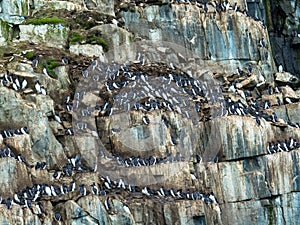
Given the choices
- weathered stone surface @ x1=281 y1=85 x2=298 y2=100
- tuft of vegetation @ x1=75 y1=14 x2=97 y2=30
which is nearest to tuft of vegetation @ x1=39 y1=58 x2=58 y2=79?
tuft of vegetation @ x1=75 y1=14 x2=97 y2=30

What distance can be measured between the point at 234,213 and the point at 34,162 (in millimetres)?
10139

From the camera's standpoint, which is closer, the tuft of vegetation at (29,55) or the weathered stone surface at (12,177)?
the weathered stone surface at (12,177)

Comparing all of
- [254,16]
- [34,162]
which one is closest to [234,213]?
[34,162]

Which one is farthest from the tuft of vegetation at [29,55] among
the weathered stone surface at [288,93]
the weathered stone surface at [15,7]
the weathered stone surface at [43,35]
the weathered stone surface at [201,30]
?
the weathered stone surface at [288,93]

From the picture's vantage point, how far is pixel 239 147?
168 feet

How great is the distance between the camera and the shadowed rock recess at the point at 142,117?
45.9 meters

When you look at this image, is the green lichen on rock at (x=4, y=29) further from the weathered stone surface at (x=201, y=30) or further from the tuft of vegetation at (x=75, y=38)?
the weathered stone surface at (x=201, y=30)

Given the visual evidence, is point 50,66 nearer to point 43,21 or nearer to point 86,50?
point 86,50

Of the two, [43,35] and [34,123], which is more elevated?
[43,35]

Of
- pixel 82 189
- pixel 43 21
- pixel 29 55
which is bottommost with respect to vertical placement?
pixel 82 189

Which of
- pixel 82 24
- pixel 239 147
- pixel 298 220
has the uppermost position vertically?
pixel 82 24

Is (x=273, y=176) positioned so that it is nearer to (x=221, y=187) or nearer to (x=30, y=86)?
(x=221, y=187)

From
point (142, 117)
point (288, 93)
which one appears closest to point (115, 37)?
point (142, 117)

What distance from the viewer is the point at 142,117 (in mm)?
49844
